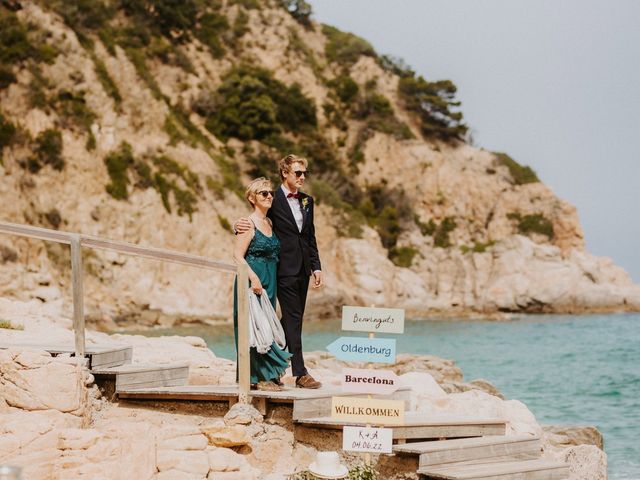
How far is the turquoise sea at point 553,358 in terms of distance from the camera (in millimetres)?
15570

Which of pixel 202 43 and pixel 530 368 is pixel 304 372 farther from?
pixel 202 43

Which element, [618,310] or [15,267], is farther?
[618,310]

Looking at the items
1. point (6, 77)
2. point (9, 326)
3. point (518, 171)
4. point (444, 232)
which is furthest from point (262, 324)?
point (518, 171)

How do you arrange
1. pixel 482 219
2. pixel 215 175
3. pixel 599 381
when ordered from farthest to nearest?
1. pixel 482 219
2. pixel 215 175
3. pixel 599 381

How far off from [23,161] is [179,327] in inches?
399

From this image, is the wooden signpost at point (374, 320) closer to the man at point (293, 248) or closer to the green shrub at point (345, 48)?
the man at point (293, 248)

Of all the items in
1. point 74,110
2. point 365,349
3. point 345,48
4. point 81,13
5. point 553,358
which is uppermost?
point 345,48

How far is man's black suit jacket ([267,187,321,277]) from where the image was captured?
22.8 feet

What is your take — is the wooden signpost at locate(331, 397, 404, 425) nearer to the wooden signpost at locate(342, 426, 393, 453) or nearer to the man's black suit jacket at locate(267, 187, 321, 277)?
the wooden signpost at locate(342, 426, 393, 453)

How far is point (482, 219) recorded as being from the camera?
58.1 meters

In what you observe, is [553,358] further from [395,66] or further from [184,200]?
[395,66]

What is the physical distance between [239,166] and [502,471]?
42964mm

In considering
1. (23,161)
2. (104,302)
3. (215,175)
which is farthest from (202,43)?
(104,302)

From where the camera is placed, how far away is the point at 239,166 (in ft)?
157
